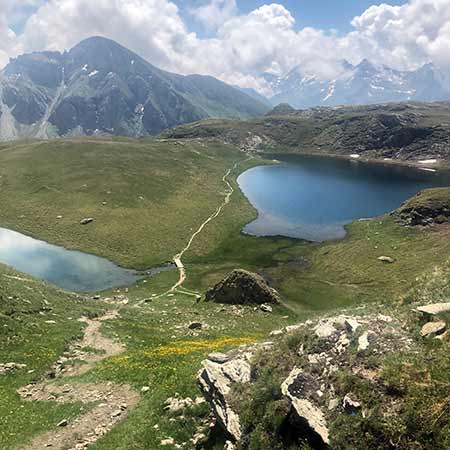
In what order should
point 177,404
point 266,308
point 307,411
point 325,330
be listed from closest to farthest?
point 307,411 < point 325,330 < point 177,404 < point 266,308

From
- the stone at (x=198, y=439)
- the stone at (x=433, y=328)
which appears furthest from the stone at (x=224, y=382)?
the stone at (x=433, y=328)

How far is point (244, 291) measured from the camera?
55469mm

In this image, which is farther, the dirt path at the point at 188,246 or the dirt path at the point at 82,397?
the dirt path at the point at 188,246

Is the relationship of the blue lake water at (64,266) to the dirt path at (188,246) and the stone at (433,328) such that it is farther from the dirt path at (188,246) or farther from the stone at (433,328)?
the stone at (433,328)

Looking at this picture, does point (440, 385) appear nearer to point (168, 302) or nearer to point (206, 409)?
point (206, 409)

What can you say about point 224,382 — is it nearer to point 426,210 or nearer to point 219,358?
point 219,358

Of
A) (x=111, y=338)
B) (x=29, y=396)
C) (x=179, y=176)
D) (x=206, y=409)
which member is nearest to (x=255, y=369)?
(x=206, y=409)

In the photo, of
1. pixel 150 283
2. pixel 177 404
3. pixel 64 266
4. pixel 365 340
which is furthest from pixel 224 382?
pixel 64 266

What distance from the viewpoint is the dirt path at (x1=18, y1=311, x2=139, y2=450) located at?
19.3 m

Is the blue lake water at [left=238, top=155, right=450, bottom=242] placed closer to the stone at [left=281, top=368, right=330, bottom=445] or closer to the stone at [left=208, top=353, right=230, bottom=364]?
the stone at [left=208, top=353, right=230, bottom=364]

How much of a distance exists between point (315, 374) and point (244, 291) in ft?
133

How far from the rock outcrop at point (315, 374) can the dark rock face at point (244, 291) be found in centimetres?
3591

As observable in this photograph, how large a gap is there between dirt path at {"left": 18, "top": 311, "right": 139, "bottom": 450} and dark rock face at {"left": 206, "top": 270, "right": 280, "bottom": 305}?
971 inches

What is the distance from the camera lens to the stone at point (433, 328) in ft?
49.2
